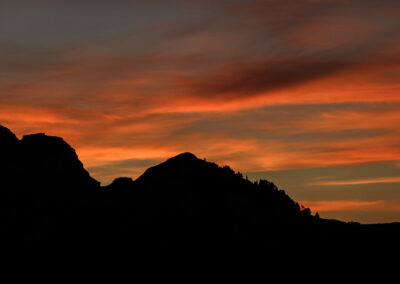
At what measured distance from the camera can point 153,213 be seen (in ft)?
358

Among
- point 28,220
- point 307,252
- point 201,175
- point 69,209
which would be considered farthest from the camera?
point 201,175

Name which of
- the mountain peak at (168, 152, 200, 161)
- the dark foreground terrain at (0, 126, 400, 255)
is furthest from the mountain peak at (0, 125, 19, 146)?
the mountain peak at (168, 152, 200, 161)

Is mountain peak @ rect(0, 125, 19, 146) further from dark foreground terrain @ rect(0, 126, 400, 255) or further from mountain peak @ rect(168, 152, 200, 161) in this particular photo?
mountain peak @ rect(168, 152, 200, 161)

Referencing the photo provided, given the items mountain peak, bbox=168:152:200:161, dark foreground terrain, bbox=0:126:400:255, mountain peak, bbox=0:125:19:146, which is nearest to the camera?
dark foreground terrain, bbox=0:126:400:255

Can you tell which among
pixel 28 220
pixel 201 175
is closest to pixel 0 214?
pixel 28 220

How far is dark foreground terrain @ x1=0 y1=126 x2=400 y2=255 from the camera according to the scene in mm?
99188

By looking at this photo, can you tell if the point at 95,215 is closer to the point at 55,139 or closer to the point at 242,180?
the point at 55,139

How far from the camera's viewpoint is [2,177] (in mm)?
105188

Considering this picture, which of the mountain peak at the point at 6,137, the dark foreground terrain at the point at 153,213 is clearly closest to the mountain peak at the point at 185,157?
the dark foreground terrain at the point at 153,213

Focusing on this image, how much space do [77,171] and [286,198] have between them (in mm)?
43575

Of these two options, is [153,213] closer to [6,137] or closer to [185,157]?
[185,157]

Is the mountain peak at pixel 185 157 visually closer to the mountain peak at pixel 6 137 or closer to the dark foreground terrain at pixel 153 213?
the dark foreground terrain at pixel 153 213

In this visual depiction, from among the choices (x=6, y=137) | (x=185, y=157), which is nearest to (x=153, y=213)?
(x=185, y=157)

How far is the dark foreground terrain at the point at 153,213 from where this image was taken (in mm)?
99188
